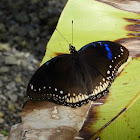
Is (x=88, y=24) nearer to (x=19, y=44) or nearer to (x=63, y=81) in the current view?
(x=63, y=81)

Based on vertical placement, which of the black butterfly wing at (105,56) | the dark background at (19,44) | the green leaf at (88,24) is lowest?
the dark background at (19,44)

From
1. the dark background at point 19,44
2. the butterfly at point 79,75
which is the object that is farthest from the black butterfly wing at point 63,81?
the dark background at point 19,44

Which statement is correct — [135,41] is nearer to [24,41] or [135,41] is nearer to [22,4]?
[24,41]

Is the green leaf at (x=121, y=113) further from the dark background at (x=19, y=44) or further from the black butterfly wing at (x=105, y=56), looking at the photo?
the dark background at (x=19, y=44)

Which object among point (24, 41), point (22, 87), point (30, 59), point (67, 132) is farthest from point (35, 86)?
point (24, 41)

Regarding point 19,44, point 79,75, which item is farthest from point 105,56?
point 19,44

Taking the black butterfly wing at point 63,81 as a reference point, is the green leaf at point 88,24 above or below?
above

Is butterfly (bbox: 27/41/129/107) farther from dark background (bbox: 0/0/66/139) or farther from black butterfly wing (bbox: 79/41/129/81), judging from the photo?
dark background (bbox: 0/0/66/139)
